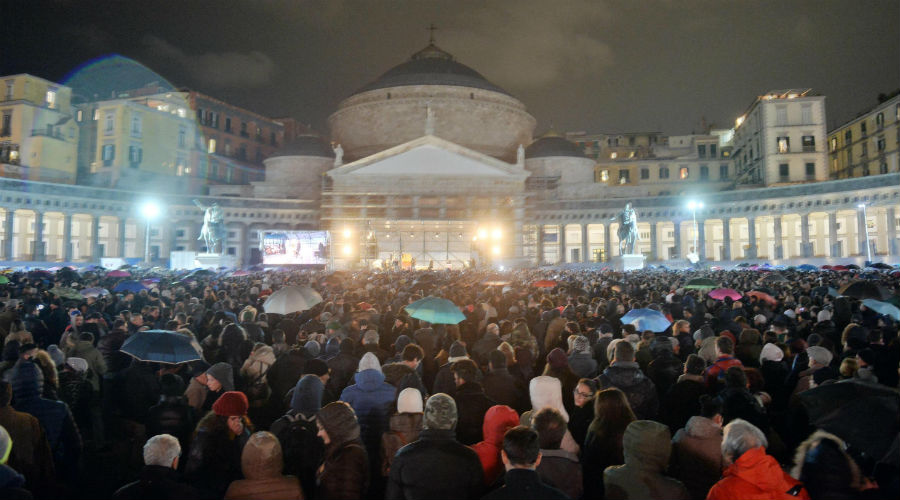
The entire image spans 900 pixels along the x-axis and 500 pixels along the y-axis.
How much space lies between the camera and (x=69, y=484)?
5789 mm

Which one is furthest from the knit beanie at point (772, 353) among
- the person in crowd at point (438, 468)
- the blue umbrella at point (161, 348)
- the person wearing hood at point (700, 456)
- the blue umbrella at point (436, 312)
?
the blue umbrella at point (161, 348)

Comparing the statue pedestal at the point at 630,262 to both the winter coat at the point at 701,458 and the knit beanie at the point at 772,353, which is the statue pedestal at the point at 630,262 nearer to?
the knit beanie at the point at 772,353

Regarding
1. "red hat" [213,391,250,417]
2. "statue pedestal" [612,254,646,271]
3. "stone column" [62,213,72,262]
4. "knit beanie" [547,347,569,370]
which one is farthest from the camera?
"stone column" [62,213,72,262]

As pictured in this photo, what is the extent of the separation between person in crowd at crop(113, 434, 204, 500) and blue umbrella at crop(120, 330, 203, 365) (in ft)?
10.2

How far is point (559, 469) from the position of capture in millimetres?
4586

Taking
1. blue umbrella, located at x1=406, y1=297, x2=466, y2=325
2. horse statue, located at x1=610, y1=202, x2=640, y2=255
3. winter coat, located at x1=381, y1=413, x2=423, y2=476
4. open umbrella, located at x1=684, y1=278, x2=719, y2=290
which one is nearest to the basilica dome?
horse statue, located at x1=610, y1=202, x2=640, y2=255

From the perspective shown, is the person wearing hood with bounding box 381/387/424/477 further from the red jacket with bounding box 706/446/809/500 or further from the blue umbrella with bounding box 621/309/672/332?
the blue umbrella with bounding box 621/309/672/332

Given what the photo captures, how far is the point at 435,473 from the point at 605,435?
1.69 meters

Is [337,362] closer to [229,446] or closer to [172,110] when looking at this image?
[229,446]

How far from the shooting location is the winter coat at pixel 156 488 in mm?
4008

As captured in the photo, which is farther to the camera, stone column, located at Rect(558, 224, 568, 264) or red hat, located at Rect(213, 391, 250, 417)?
stone column, located at Rect(558, 224, 568, 264)

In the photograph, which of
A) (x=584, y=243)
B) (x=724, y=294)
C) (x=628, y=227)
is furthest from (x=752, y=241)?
(x=724, y=294)

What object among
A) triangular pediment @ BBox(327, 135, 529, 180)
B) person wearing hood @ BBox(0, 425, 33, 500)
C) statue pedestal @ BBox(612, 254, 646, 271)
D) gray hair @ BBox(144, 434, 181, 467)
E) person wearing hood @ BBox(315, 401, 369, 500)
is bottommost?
person wearing hood @ BBox(315, 401, 369, 500)

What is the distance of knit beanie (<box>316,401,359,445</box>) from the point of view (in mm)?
4996
